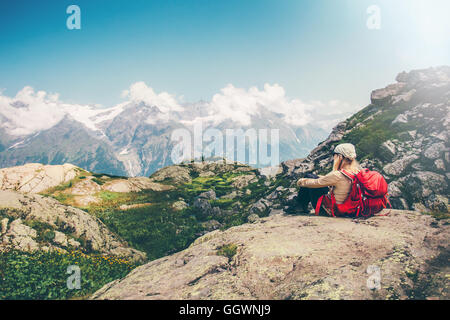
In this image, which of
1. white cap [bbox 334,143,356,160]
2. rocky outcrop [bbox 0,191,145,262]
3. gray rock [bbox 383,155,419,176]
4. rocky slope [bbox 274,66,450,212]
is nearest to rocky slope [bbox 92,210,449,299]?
white cap [bbox 334,143,356,160]

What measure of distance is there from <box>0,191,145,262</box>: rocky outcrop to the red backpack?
12.4 metres

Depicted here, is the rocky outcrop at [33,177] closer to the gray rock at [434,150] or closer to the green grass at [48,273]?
the green grass at [48,273]

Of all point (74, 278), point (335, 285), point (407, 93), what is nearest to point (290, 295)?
point (335, 285)

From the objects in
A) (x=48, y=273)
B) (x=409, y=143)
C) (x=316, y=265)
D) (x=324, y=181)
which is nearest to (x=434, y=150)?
(x=409, y=143)

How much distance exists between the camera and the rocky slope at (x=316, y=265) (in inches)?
223

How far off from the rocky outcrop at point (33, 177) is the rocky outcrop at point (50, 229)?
14.7m

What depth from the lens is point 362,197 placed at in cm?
980

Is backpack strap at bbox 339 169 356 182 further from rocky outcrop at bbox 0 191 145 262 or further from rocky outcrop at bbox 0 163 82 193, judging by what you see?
rocky outcrop at bbox 0 163 82 193

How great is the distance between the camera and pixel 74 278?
10.1m

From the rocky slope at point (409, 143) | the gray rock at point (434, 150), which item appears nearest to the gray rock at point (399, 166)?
the rocky slope at point (409, 143)

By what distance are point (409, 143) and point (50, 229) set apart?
90.1ft

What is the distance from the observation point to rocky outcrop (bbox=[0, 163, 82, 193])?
27.0m
